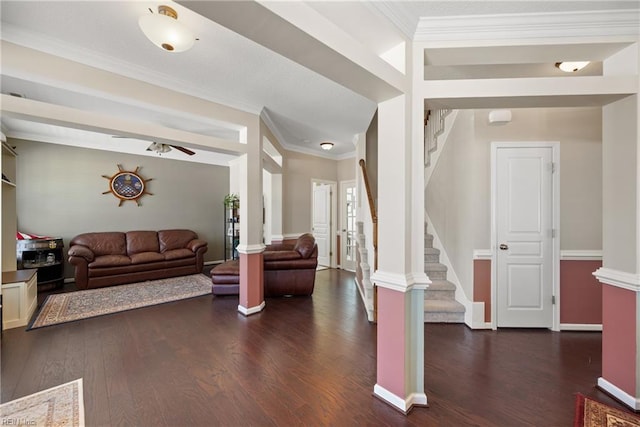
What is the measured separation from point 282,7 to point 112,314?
403 centimetres

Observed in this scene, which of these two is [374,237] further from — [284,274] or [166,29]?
[166,29]

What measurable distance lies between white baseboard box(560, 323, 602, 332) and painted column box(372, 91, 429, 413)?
2300 mm

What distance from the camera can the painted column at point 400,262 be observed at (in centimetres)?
172

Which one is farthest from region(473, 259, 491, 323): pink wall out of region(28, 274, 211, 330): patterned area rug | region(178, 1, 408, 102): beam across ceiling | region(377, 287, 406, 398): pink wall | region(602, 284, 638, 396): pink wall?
region(28, 274, 211, 330): patterned area rug

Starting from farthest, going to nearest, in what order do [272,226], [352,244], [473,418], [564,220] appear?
[352,244], [272,226], [564,220], [473,418]

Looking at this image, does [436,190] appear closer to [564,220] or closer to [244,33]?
[564,220]

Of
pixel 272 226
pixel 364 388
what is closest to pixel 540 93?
pixel 364 388

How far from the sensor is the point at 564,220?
115 inches

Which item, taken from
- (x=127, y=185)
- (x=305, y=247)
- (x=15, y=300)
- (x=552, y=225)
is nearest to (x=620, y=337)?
(x=552, y=225)

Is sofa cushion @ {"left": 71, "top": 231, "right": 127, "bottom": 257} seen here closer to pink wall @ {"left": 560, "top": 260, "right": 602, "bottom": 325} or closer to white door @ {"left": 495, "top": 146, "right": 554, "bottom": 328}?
white door @ {"left": 495, "top": 146, "right": 554, "bottom": 328}

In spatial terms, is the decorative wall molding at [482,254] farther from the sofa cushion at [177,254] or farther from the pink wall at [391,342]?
the sofa cushion at [177,254]

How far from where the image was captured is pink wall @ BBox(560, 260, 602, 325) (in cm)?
288

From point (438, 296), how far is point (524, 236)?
47.5 inches

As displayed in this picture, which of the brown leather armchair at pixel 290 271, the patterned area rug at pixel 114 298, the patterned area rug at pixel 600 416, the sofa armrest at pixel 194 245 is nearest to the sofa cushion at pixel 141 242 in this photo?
the sofa armrest at pixel 194 245
